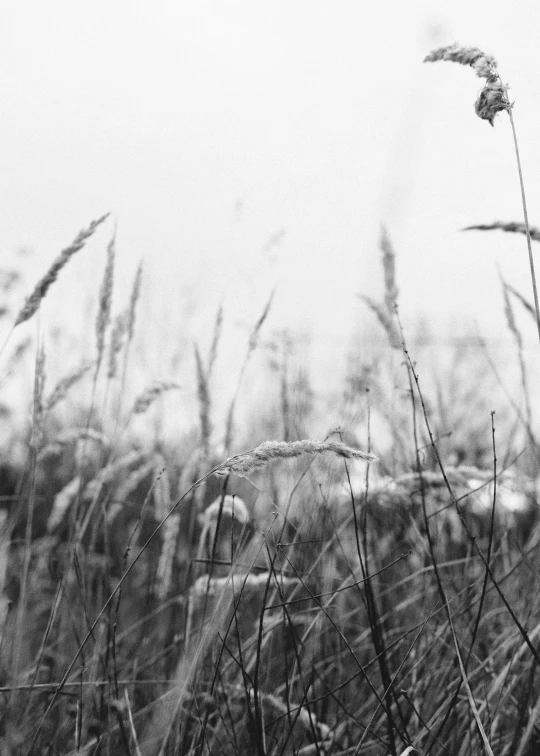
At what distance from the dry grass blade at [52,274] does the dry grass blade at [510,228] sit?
24.8 inches

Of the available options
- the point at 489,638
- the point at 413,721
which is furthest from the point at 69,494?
the point at 489,638

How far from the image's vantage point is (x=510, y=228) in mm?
1131

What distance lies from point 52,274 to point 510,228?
2.60ft

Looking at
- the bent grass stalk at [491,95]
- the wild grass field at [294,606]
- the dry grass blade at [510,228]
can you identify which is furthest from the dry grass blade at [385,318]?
the bent grass stalk at [491,95]

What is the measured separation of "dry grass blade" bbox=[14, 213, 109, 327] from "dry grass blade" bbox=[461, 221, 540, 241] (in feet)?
2.07

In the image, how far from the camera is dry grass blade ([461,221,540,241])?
1.11 m

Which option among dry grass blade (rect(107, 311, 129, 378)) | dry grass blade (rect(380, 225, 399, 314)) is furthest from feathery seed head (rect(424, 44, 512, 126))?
dry grass blade (rect(107, 311, 129, 378))

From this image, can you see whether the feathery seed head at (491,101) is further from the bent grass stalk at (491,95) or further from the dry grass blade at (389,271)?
the dry grass blade at (389,271)

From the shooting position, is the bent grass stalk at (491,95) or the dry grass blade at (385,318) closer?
the bent grass stalk at (491,95)

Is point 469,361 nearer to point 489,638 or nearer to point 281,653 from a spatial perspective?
point 489,638

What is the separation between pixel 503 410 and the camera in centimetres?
466

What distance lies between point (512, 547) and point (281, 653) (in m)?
0.83

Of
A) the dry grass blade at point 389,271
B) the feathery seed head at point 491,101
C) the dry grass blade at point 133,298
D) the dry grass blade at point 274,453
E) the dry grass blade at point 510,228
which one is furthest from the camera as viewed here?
the dry grass blade at point 133,298

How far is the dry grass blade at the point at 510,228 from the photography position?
3.65 feet
